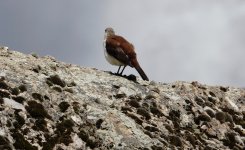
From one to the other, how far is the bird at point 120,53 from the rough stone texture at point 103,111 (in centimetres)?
60

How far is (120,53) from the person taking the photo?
27.4 metres

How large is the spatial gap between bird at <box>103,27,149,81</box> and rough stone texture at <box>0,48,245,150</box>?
0.60 metres

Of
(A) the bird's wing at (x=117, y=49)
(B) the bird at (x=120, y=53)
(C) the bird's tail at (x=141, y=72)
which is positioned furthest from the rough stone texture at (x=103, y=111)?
(A) the bird's wing at (x=117, y=49)

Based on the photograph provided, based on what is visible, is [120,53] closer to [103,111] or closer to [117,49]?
[117,49]

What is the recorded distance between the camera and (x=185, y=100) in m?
26.3

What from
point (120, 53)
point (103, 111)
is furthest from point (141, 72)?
point (103, 111)

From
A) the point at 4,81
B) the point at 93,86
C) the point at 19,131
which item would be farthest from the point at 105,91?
the point at 19,131

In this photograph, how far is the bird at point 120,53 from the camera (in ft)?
89.1

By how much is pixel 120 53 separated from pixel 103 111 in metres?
5.08

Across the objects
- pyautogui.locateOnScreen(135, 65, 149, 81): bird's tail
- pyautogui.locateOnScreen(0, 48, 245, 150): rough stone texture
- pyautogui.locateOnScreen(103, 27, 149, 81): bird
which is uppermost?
pyautogui.locateOnScreen(103, 27, 149, 81): bird

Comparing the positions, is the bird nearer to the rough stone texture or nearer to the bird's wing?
the bird's wing

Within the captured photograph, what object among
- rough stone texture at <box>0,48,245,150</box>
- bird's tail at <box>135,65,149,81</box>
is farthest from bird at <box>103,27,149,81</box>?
rough stone texture at <box>0,48,245,150</box>

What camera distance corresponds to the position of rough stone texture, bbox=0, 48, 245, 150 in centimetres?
2039

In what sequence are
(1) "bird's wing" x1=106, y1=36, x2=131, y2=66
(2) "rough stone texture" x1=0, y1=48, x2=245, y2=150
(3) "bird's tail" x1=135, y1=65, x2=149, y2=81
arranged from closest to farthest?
(2) "rough stone texture" x1=0, y1=48, x2=245, y2=150, (3) "bird's tail" x1=135, y1=65, x2=149, y2=81, (1) "bird's wing" x1=106, y1=36, x2=131, y2=66
